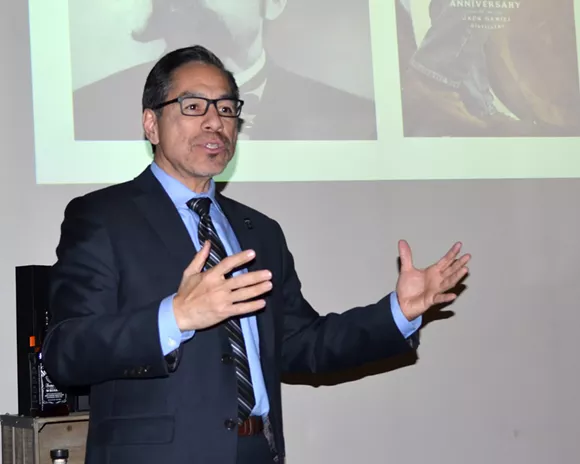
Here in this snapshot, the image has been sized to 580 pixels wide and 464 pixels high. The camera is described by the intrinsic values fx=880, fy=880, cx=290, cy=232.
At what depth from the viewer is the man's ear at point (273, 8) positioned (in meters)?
3.47

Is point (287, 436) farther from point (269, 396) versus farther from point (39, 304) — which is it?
point (269, 396)

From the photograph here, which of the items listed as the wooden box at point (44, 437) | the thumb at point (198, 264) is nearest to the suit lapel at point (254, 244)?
the thumb at point (198, 264)

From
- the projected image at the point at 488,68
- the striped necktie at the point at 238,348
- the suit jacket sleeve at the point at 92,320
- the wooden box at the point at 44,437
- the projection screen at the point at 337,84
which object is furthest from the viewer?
the projected image at the point at 488,68

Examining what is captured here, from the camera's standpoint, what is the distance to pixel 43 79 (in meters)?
3.20

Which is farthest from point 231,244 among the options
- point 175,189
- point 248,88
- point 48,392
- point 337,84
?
point 337,84

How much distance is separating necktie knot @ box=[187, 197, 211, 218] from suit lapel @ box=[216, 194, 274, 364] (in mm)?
122

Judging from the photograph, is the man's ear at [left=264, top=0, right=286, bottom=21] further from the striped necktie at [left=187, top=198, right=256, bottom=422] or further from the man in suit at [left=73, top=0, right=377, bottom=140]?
the striped necktie at [left=187, top=198, right=256, bottom=422]

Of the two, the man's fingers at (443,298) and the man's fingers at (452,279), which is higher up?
the man's fingers at (452,279)

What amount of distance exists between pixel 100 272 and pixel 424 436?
2.05m

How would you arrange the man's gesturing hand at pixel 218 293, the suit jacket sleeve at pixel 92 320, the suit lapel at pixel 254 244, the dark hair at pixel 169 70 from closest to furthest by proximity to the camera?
the man's gesturing hand at pixel 218 293
the suit jacket sleeve at pixel 92 320
the suit lapel at pixel 254 244
the dark hair at pixel 169 70

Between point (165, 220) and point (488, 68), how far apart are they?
209cm

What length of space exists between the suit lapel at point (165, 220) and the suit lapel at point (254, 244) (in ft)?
0.67

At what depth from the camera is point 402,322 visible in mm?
2215

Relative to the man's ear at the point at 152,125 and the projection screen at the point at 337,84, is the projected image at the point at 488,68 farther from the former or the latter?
the man's ear at the point at 152,125
